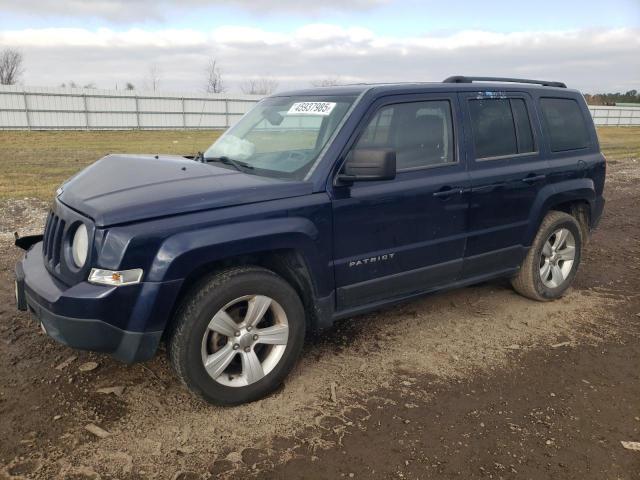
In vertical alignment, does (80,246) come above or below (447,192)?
below

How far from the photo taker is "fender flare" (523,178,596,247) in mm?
4551

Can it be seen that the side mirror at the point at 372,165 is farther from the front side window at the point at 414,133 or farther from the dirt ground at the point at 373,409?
the dirt ground at the point at 373,409

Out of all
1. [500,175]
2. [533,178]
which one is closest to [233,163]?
[500,175]

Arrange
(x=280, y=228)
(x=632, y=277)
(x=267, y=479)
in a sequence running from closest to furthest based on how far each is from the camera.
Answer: (x=267, y=479), (x=280, y=228), (x=632, y=277)

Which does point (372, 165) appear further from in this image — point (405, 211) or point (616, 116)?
point (616, 116)

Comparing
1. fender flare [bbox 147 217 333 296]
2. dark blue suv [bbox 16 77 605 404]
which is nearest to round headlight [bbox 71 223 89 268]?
dark blue suv [bbox 16 77 605 404]

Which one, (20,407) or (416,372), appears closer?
(20,407)

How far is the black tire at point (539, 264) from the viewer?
4727 mm

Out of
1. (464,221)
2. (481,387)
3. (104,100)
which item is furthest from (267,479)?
(104,100)

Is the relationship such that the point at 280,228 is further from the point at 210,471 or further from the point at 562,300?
the point at 562,300

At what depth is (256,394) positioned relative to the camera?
3244 mm

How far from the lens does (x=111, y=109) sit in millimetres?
31203

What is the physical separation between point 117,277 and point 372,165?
1581 millimetres

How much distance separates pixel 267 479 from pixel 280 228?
4.39 feet
